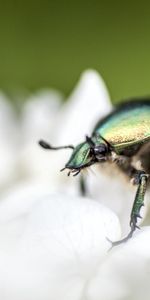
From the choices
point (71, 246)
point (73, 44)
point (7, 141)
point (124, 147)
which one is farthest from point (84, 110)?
point (73, 44)

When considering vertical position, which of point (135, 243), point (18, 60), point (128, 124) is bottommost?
point (135, 243)

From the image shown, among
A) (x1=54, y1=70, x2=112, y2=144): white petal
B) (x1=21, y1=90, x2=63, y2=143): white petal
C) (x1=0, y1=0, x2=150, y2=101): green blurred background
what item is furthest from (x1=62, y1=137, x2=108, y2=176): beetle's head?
(x1=0, y1=0, x2=150, y2=101): green blurred background

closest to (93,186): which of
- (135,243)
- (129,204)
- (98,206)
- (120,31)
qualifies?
(129,204)

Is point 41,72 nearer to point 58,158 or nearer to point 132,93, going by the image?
point 132,93

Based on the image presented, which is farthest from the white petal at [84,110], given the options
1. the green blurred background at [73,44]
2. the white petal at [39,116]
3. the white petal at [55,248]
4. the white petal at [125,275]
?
the green blurred background at [73,44]

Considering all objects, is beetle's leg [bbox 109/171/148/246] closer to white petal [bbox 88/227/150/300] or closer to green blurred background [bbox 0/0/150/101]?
white petal [bbox 88/227/150/300]

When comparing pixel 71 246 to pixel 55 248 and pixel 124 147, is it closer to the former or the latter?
pixel 55 248

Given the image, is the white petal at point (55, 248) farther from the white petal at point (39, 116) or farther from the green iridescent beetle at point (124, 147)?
the white petal at point (39, 116)
